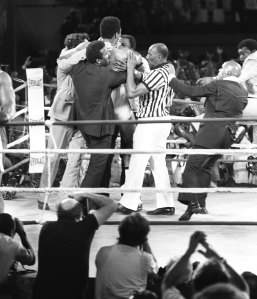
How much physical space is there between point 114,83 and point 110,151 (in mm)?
1189

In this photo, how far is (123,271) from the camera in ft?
18.0

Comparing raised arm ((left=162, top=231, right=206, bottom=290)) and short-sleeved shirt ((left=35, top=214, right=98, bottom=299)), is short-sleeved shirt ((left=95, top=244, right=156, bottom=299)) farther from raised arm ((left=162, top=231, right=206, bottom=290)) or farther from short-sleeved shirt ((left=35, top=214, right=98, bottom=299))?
raised arm ((left=162, top=231, right=206, bottom=290))

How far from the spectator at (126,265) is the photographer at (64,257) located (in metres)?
0.14

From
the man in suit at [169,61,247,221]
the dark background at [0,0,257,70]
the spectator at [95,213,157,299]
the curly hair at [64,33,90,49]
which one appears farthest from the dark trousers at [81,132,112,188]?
the dark background at [0,0,257,70]

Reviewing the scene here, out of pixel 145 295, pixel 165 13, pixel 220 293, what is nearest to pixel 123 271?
pixel 145 295

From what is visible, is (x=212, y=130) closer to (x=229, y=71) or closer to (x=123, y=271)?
(x=229, y=71)

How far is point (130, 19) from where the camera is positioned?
19.0 m

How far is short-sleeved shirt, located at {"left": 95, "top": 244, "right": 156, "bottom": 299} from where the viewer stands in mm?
5477

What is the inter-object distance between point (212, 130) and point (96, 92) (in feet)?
3.37

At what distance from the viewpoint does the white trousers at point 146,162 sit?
25.1 ft

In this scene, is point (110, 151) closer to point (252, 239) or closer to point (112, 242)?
point (112, 242)

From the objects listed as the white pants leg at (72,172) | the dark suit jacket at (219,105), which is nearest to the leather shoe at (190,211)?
the dark suit jacket at (219,105)

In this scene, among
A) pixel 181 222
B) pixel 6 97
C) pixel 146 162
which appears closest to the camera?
pixel 181 222

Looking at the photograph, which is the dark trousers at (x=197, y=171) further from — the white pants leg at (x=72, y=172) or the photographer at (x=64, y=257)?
the photographer at (x=64, y=257)
